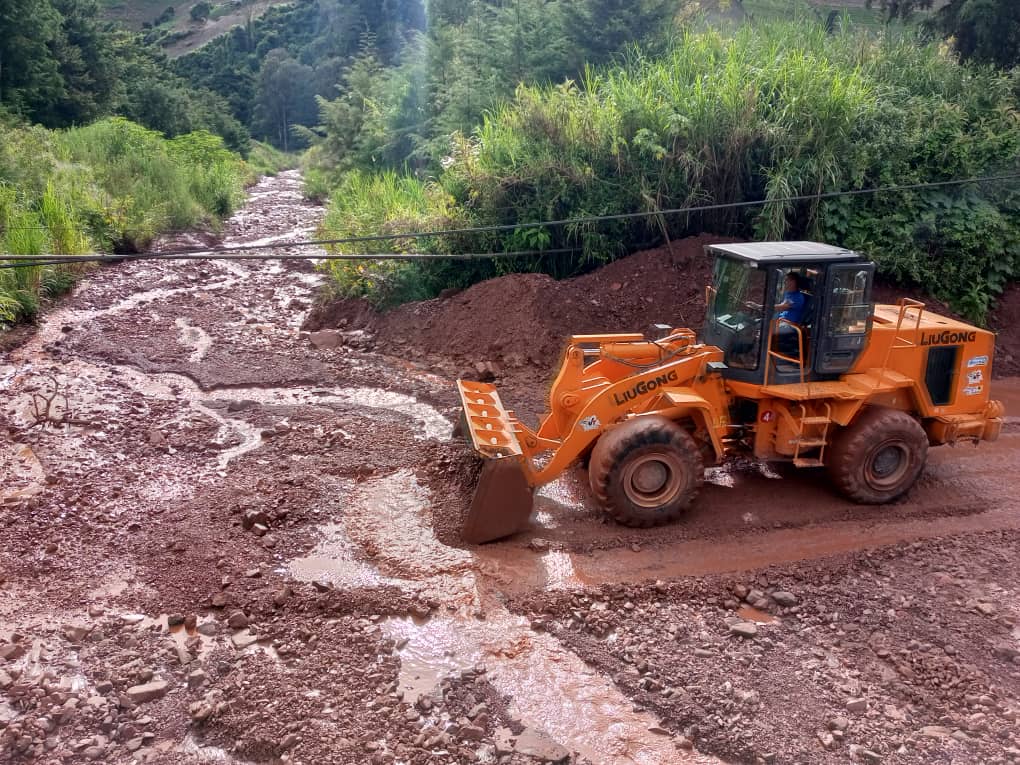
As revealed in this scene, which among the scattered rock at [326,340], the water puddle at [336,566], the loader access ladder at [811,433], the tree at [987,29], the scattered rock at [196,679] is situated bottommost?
the scattered rock at [196,679]

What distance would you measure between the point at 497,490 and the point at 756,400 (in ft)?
8.08

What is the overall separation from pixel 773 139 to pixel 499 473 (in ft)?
26.1

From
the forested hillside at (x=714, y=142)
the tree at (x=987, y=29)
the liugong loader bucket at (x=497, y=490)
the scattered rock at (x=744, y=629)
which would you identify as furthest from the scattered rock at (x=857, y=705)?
the tree at (x=987, y=29)

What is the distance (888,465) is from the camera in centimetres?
736

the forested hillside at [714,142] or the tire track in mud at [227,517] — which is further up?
the forested hillside at [714,142]

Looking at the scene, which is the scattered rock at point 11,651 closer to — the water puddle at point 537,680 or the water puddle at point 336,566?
the water puddle at point 336,566

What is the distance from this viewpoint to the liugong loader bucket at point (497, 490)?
6.46m

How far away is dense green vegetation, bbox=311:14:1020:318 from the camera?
11844mm

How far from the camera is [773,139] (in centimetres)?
1190

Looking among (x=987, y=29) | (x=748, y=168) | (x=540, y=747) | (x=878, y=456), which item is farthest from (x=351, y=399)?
(x=987, y=29)

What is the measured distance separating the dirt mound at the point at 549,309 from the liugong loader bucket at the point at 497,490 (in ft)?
13.5

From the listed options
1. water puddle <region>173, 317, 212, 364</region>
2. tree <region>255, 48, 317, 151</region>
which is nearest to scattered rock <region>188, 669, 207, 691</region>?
water puddle <region>173, 317, 212, 364</region>

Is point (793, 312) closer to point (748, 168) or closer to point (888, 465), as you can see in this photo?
point (888, 465)

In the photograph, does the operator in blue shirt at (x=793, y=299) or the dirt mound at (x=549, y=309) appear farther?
the dirt mound at (x=549, y=309)
